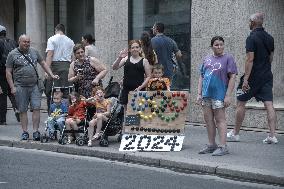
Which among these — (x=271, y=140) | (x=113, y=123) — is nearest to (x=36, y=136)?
(x=113, y=123)

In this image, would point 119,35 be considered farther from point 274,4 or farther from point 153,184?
point 153,184

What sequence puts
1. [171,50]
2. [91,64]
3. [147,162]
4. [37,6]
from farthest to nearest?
1. [37,6]
2. [171,50]
3. [91,64]
4. [147,162]

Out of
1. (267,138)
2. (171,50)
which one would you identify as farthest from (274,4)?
(267,138)

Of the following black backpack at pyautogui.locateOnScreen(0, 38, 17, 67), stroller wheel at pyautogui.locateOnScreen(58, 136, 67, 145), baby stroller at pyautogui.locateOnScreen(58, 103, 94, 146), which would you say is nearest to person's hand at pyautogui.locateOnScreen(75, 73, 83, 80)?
baby stroller at pyautogui.locateOnScreen(58, 103, 94, 146)

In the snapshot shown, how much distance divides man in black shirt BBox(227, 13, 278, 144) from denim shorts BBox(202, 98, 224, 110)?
1.13 m

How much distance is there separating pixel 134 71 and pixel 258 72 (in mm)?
2109

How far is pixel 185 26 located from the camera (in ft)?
48.9

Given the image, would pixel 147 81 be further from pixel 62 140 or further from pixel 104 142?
pixel 62 140

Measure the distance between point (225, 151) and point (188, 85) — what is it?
15.0ft

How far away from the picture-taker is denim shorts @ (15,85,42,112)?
40.5 ft

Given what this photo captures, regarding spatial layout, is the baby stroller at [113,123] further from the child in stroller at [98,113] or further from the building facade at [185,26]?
the building facade at [185,26]

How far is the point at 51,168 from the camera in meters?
9.91

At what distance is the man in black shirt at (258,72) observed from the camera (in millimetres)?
11492

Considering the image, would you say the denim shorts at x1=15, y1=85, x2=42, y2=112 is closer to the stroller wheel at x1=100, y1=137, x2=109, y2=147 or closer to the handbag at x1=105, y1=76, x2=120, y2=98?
the handbag at x1=105, y1=76, x2=120, y2=98
